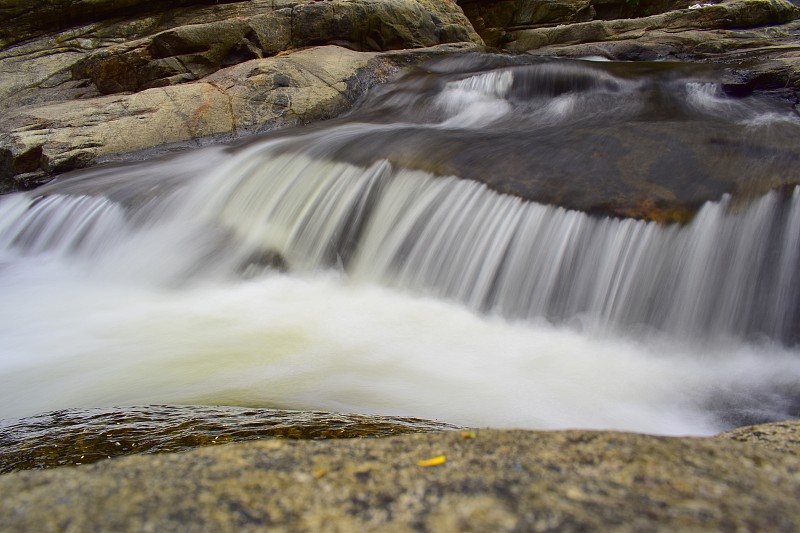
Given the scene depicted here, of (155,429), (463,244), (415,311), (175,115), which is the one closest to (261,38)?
(175,115)

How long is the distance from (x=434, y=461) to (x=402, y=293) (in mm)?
3184

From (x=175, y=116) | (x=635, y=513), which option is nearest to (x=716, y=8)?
(x=175, y=116)

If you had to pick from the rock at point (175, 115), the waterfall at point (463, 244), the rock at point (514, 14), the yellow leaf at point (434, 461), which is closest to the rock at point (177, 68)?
the rock at point (175, 115)

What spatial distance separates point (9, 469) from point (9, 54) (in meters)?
11.2

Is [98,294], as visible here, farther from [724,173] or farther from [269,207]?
[724,173]

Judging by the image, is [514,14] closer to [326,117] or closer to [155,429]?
[326,117]

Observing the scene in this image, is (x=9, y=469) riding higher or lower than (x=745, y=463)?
lower

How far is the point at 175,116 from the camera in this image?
7.91 m

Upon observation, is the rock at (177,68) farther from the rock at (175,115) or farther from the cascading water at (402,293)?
the cascading water at (402,293)

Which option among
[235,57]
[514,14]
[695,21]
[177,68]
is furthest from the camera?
[514,14]

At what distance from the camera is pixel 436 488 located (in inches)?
51.9

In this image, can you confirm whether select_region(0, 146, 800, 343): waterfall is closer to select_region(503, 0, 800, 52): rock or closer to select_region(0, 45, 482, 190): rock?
select_region(0, 45, 482, 190): rock

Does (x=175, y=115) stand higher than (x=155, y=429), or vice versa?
(x=175, y=115)

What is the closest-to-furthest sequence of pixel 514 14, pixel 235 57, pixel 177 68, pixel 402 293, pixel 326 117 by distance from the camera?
pixel 402 293
pixel 326 117
pixel 177 68
pixel 235 57
pixel 514 14
